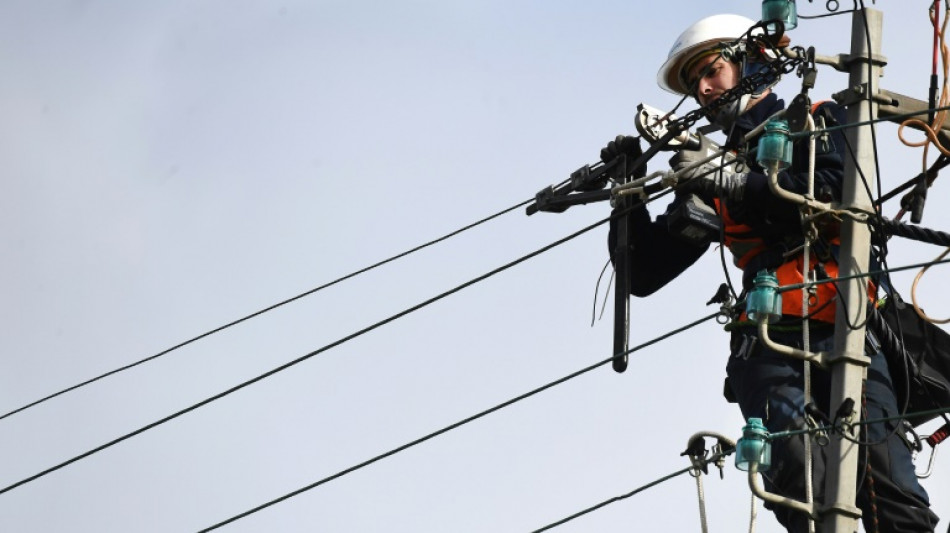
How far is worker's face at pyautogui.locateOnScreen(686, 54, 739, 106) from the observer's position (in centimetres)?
1126

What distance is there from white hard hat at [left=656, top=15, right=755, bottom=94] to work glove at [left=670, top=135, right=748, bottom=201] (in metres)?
0.99

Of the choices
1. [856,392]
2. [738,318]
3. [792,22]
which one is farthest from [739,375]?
[792,22]

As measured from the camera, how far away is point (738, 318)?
1050 cm

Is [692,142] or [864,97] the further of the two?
[692,142]

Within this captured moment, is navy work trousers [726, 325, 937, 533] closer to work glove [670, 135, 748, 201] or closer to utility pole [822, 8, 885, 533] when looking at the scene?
utility pole [822, 8, 885, 533]

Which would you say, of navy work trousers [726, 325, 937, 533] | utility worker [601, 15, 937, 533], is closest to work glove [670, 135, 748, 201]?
utility worker [601, 15, 937, 533]

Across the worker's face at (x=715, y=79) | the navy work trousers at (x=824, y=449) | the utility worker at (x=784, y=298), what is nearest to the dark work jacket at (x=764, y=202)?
the utility worker at (x=784, y=298)

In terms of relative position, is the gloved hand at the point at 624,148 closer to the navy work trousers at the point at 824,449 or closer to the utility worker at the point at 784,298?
the utility worker at the point at 784,298

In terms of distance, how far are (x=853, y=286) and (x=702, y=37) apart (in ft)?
7.43

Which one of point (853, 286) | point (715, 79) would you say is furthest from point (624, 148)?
point (853, 286)

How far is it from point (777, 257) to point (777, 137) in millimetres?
997

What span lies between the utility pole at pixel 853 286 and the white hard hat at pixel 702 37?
1.26 metres

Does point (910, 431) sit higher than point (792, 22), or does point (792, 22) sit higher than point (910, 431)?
point (792, 22)

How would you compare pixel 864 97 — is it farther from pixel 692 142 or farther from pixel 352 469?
pixel 352 469
